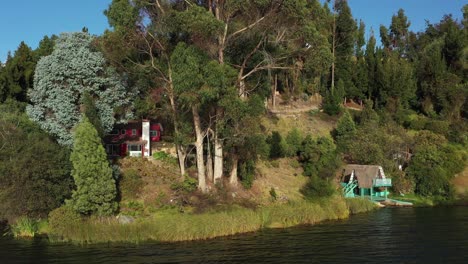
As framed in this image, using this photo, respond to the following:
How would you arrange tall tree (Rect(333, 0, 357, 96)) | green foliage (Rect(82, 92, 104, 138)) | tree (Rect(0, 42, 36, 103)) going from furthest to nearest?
1. tall tree (Rect(333, 0, 357, 96))
2. tree (Rect(0, 42, 36, 103))
3. green foliage (Rect(82, 92, 104, 138))

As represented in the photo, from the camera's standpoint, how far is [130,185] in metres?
44.9

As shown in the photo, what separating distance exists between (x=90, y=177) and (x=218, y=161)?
13.0 metres

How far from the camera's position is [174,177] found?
4922cm

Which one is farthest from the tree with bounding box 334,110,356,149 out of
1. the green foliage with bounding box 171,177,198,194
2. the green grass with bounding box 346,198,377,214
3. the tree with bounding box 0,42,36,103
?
the tree with bounding box 0,42,36,103

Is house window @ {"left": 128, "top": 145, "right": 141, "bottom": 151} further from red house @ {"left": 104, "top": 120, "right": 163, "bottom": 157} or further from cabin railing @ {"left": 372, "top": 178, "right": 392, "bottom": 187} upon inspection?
cabin railing @ {"left": 372, "top": 178, "right": 392, "bottom": 187}

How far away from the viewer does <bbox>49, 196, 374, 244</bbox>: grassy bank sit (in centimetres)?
3428

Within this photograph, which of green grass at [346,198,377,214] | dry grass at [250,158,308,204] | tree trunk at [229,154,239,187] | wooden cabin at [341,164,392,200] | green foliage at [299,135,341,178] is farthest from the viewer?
green foliage at [299,135,341,178]

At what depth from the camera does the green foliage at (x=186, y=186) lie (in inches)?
1740

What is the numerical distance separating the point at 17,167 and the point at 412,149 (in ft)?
152

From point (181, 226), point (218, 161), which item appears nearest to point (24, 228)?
point (181, 226)

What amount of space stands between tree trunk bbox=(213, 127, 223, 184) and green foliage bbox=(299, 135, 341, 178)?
16.1 m

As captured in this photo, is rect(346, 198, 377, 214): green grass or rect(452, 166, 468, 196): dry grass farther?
rect(452, 166, 468, 196): dry grass

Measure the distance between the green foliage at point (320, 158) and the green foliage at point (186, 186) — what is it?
1863cm

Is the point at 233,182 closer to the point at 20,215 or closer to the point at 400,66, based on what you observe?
the point at 20,215
